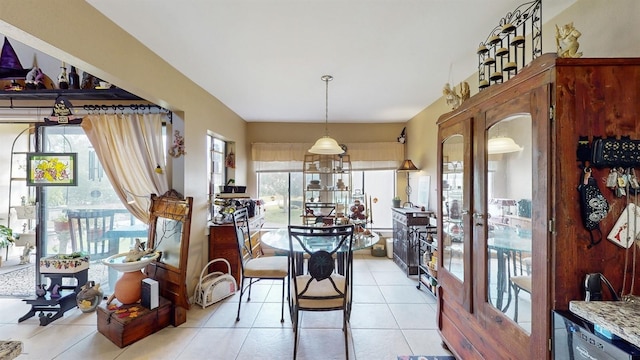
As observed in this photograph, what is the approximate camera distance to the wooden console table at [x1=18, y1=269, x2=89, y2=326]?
252cm

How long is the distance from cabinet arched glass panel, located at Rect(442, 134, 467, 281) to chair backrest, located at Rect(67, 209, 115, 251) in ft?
11.7

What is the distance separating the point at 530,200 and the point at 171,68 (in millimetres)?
3055

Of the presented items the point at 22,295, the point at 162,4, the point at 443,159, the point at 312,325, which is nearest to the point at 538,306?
the point at 443,159

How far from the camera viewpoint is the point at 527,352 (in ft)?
4.02

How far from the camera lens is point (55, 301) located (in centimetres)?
258

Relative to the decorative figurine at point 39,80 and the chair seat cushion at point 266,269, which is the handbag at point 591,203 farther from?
the decorative figurine at point 39,80

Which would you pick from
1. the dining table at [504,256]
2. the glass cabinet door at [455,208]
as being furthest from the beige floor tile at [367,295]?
the dining table at [504,256]

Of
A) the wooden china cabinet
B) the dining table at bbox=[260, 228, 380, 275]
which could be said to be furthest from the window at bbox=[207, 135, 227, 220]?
the wooden china cabinet

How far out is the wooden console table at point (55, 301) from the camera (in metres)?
2.52

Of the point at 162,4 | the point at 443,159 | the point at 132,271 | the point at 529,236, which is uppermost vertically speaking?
the point at 162,4

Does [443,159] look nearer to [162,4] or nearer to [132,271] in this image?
[162,4]

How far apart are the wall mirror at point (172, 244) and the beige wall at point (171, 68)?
0.83 feet

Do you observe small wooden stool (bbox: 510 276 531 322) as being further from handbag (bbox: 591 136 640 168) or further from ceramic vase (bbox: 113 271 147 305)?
ceramic vase (bbox: 113 271 147 305)

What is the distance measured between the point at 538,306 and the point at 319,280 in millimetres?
1416
